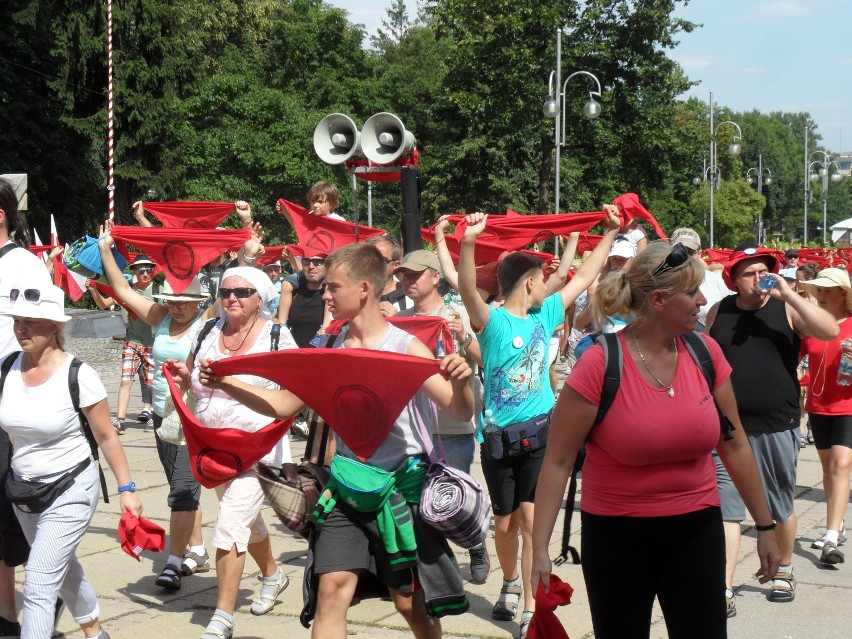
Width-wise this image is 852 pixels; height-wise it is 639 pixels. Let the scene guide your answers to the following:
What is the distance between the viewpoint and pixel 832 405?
7.18 meters

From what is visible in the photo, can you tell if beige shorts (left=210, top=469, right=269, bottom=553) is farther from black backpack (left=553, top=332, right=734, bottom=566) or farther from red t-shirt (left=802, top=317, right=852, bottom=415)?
red t-shirt (left=802, top=317, right=852, bottom=415)

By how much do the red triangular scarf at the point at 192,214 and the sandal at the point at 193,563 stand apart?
467cm

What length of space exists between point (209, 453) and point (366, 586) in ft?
3.96

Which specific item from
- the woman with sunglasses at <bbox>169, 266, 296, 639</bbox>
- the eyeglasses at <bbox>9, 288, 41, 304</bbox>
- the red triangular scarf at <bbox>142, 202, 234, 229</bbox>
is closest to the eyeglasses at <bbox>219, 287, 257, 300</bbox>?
the woman with sunglasses at <bbox>169, 266, 296, 639</bbox>

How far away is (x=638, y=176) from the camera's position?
137 ft

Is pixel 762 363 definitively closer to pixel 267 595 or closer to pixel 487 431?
pixel 487 431

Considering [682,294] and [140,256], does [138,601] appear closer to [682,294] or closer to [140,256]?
[682,294]

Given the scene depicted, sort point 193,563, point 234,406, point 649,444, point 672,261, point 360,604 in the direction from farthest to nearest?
point 193,563 → point 360,604 → point 234,406 → point 672,261 → point 649,444

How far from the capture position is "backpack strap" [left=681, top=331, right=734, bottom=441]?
368 cm

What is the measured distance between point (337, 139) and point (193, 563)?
4406 millimetres

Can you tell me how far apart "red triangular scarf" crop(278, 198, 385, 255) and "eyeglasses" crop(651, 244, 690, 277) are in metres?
6.71

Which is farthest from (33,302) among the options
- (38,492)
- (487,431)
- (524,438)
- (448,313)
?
(524,438)

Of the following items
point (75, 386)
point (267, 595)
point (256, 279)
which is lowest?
point (267, 595)

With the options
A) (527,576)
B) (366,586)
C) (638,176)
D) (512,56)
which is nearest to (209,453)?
(366,586)
